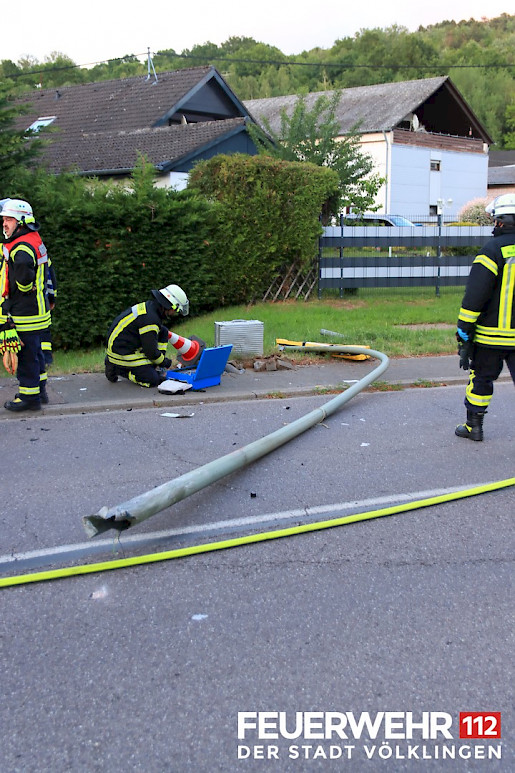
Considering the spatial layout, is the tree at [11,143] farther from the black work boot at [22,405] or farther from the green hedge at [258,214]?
the black work boot at [22,405]

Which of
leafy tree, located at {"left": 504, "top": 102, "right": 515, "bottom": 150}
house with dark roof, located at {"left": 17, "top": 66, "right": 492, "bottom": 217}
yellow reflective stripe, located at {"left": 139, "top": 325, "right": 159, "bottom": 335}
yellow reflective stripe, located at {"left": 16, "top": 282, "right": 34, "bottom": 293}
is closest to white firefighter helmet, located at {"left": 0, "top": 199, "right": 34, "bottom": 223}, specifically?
yellow reflective stripe, located at {"left": 16, "top": 282, "right": 34, "bottom": 293}

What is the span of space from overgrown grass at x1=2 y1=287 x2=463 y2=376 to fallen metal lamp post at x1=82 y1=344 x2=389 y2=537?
3.77 metres

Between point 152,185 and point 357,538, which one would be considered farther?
point 152,185

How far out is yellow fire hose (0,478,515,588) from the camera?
396 cm

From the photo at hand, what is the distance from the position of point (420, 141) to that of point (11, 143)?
113ft

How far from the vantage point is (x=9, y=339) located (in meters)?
7.39

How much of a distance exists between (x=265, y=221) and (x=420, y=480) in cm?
959

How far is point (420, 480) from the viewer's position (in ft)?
18.2

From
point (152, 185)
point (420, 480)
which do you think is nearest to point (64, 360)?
point (152, 185)

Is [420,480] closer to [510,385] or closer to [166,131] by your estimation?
[510,385]

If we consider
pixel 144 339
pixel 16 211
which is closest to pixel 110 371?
pixel 144 339

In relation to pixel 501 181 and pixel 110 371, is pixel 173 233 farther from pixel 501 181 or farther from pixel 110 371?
pixel 501 181

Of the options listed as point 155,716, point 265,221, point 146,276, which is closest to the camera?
point 155,716

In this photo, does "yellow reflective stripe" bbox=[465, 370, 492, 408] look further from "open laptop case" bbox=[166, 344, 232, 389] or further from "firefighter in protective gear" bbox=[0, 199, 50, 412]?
"firefighter in protective gear" bbox=[0, 199, 50, 412]
